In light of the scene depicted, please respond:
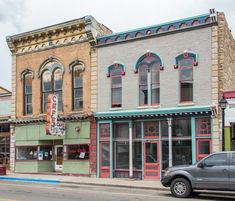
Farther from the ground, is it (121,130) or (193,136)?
(121,130)

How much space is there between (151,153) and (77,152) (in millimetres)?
4739

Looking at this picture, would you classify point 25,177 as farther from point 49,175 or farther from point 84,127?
point 84,127

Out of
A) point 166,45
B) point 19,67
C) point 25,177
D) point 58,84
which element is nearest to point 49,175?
point 25,177

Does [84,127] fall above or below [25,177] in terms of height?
above

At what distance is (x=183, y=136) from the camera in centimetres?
1909

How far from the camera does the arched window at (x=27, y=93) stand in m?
24.9

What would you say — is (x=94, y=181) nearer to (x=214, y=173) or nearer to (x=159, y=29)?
(x=214, y=173)

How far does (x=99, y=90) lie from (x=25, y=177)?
20.9 feet

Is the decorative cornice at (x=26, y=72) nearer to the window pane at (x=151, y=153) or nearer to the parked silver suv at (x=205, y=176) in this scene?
the window pane at (x=151, y=153)

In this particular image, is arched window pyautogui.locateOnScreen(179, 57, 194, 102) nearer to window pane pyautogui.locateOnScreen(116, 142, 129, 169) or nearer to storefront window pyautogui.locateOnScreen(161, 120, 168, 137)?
storefront window pyautogui.locateOnScreen(161, 120, 168, 137)

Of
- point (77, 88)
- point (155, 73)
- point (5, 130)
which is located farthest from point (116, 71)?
point (5, 130)

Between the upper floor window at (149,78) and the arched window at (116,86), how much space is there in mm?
1241

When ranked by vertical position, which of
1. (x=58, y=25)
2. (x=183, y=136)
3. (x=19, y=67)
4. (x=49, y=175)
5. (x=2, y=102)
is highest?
(x=58, y=25)

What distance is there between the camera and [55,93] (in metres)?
23.7
